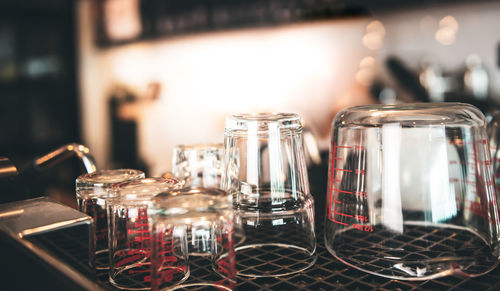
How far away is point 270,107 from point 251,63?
0.33m

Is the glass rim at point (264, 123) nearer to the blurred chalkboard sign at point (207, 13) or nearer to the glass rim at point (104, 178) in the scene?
the glass rim at point (104, 178)

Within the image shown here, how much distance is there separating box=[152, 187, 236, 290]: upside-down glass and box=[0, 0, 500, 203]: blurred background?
1.30m

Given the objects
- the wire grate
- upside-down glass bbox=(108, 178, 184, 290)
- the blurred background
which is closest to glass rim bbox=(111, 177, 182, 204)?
upside-down glass bbox=(108, 178, 184, 290)

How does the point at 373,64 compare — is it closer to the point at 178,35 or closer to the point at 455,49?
the point at 455,49

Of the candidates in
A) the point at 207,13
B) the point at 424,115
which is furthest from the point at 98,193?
the point at 207,13

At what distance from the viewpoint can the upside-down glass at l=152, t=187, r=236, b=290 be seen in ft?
1.51

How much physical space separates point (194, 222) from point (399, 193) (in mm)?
336

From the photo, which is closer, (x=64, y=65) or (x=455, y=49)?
(x=455, y=49)

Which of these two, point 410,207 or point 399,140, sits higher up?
point 399,140

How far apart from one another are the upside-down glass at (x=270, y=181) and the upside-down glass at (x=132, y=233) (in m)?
0.10

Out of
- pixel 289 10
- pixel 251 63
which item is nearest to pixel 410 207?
pixel 289 10

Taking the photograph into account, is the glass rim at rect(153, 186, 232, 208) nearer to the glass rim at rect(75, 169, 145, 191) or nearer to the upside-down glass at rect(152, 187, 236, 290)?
the upside-down glass at rect(152, 187, 236, 290)

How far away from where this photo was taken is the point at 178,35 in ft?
10.5

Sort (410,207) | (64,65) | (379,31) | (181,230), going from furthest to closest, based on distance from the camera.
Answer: (64,65) < (379,31) < (410,207) < (181,230)
